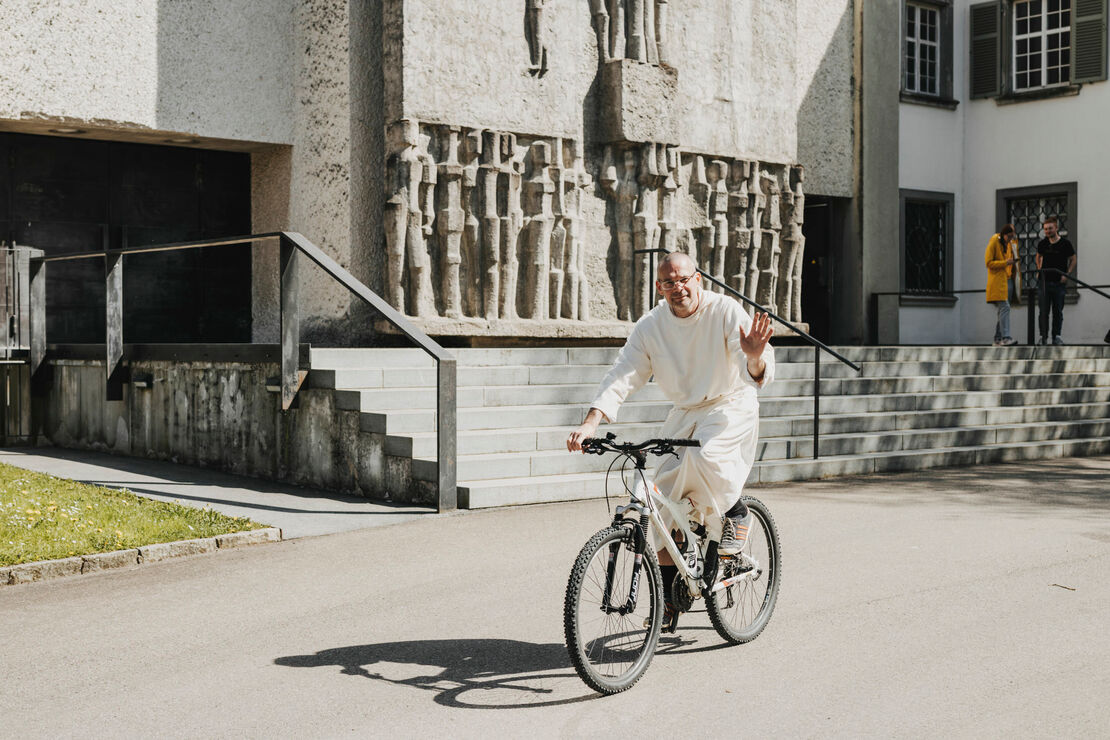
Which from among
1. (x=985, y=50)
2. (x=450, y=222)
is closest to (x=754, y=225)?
(x=450, y=222)

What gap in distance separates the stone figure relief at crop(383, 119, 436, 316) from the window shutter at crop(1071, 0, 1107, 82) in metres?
13.5

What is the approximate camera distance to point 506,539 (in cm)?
862

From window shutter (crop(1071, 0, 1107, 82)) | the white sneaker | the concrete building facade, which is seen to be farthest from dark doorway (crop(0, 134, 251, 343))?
window shutter (crop(1071, 0, 1107, 82))

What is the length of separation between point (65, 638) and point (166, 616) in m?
0.56

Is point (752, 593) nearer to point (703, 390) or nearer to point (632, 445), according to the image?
point (703, 390)

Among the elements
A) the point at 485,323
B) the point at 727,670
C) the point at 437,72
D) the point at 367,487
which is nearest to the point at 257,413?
the point at 367,487

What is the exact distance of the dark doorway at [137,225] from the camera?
50.4ft

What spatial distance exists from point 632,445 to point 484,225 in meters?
10.9

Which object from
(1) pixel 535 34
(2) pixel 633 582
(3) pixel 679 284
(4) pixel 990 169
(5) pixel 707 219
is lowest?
(2) pixel 633 582

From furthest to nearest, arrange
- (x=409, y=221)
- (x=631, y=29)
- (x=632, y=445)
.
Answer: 1. (x=631, y=29)
2. (x=409, y=221)
3. (x=632, y=445)

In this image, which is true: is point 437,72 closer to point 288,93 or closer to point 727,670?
point 288,93

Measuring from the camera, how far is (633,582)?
16.9 feet

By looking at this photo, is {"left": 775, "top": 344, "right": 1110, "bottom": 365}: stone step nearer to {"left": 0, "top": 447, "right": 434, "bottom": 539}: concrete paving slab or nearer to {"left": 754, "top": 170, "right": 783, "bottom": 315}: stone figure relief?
{"left": 754, "top": 170, "right": 783, "bottom": 315}: stone figure relief

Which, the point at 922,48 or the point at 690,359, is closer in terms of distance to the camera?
the point at 690,359
